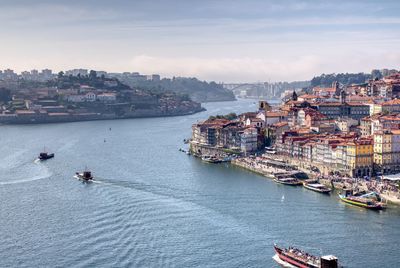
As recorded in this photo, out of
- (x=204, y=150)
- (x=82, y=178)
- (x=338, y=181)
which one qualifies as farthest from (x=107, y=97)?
(x=338, y=181)

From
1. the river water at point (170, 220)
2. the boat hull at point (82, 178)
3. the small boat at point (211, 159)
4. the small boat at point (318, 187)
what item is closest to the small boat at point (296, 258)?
the river water at point (170, 220)

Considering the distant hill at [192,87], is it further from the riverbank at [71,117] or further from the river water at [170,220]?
the river water at [170,220]

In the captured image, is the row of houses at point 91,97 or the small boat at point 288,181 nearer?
the small boat at point 288,181

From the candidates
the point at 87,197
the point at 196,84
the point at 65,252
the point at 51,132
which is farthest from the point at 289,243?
the point at 196,84

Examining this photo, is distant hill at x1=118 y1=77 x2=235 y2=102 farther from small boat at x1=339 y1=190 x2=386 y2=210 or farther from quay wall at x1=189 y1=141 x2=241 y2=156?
small boat at x1=339 y1=190 x2=386 y2=210

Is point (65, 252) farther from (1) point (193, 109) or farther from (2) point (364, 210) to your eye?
(1) point (193, 109)
